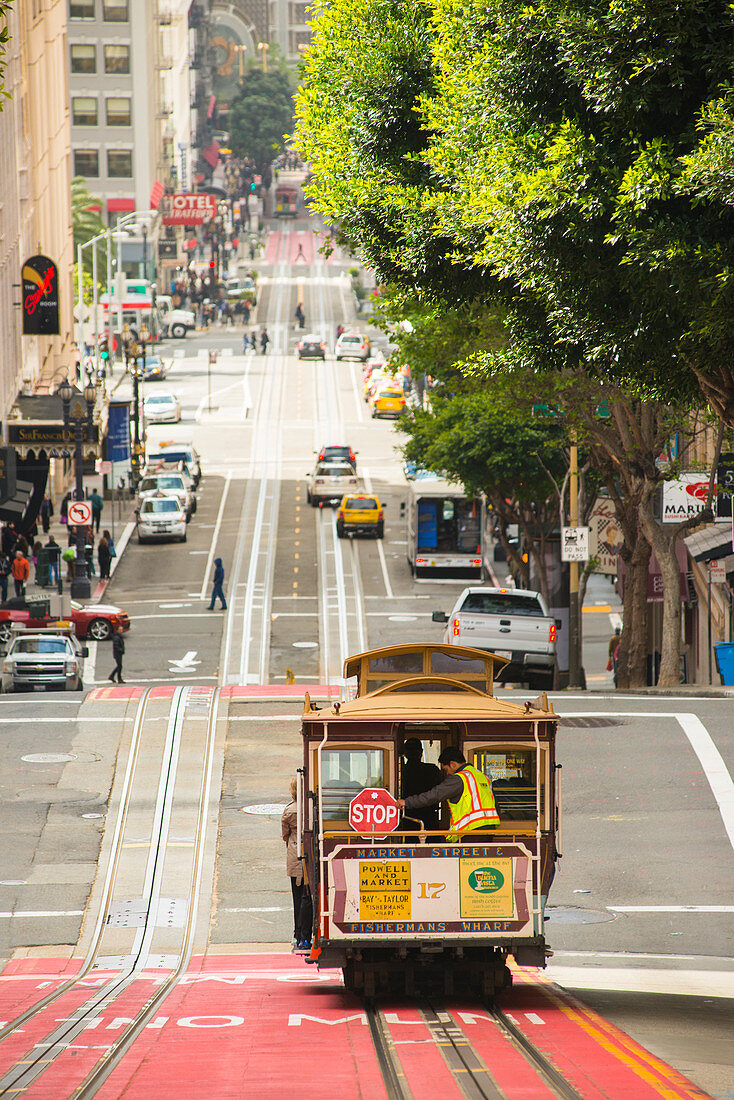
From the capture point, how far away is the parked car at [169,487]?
61881 millimetres

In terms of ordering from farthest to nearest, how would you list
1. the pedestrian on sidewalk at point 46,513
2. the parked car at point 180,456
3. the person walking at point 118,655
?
the parked car at point 180,456, the pedestrian on sidewalk at point 46,513, the person walking at point 118,655

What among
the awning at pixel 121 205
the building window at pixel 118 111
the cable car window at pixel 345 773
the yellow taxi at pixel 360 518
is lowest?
the yellow taxi at pixel 360 518

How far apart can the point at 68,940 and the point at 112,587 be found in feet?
115

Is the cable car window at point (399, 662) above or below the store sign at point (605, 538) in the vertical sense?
above

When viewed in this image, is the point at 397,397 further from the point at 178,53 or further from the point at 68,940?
the point at 178,53

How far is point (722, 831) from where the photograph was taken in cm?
2077

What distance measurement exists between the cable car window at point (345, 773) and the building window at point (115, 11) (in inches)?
4970

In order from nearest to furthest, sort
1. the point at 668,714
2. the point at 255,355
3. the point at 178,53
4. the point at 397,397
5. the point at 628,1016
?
the point at 628,1016 → the point at 668,714 → the point at 397,397 → the point at 255,355 → the point at 178,53

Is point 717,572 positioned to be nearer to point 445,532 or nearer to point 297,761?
point 297,761

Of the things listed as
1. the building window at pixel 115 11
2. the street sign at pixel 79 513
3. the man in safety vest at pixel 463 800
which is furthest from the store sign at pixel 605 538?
the building window at pixel 115 11

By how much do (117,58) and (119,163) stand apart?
833 centimetres

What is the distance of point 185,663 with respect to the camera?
41625 millimetres

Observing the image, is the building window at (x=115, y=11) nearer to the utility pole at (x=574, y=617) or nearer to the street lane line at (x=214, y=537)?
the street lane line at (x=214, y=537)

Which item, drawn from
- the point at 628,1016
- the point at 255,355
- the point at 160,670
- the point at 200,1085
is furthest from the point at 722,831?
the point at 255,355
